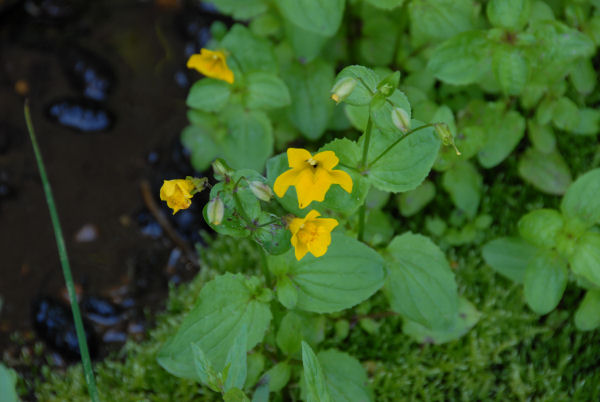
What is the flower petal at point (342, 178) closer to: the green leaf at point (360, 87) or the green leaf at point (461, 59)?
the green leaf at point (360, 87)

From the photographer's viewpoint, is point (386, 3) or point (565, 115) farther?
point (565, 115)

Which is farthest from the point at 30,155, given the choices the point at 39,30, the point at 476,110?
Answer: the point at 476,110

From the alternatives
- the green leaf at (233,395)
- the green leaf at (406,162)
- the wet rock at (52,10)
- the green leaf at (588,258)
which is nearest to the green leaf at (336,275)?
the green leaf at (406,162)

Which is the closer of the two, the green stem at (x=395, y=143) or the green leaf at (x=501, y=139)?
the green stem at (x=395, y=143)

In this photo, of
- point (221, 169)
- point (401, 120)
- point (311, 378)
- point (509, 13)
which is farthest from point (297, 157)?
point (509, 13)

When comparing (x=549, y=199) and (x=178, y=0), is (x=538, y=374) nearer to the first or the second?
(x=549, y=199)

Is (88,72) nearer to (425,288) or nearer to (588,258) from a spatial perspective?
(425,288)
